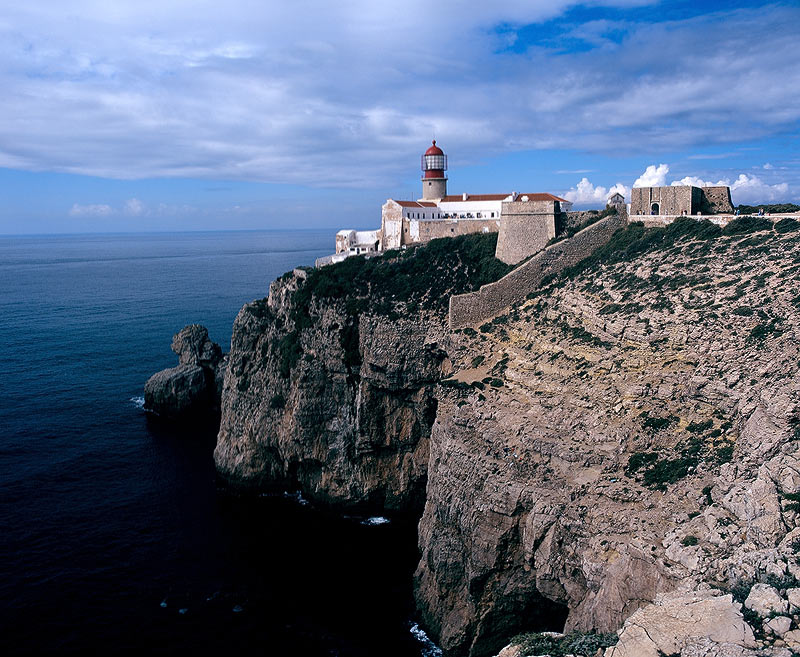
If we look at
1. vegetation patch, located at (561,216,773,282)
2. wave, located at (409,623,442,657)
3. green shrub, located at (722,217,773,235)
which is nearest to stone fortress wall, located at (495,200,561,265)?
vegetation patch, located at (561,216,773,282)

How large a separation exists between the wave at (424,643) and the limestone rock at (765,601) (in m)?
18.5

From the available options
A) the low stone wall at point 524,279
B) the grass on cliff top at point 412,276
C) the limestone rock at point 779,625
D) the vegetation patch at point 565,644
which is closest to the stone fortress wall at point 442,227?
the grass on cliff top at point 412,276

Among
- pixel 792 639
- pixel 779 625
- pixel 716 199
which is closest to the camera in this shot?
pixel 792 639

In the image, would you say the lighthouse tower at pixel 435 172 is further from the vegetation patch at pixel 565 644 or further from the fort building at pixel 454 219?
the vegetation patch at pixel 565 644

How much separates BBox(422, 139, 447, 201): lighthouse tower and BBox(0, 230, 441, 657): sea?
30590mm

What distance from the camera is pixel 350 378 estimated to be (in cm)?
4031

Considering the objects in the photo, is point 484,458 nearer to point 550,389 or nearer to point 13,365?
point 550,389

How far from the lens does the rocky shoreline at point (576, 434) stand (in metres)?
16.2

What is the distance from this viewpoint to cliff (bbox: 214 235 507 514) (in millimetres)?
38281

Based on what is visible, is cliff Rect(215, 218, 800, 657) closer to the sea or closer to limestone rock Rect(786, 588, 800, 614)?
limestone rock Rect(786, 588, 800, 614)

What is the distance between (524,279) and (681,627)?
2731 cm

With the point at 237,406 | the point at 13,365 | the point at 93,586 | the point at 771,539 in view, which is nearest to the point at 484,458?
the point at 771,539

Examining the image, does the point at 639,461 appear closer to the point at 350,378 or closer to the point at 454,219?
the point at 350,378

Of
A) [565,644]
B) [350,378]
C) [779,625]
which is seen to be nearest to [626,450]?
[565,644]
